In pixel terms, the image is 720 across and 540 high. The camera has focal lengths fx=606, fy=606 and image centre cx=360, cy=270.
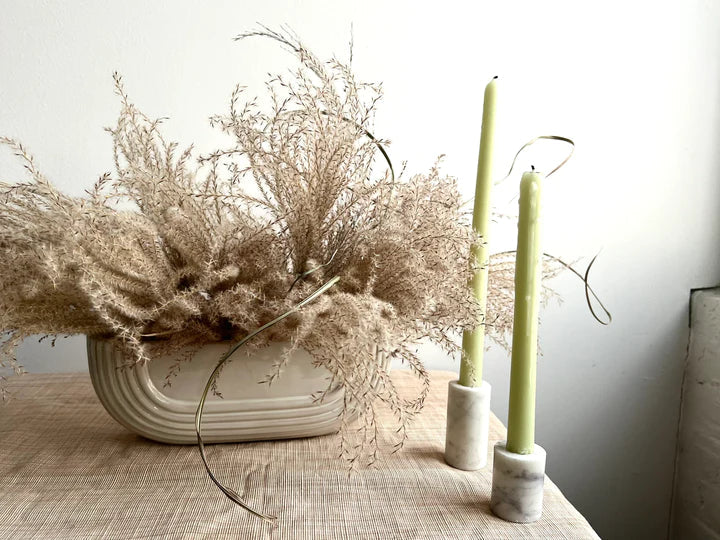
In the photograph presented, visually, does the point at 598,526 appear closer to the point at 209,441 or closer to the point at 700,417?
the point at 700,417

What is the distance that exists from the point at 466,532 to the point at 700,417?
33.1 inches

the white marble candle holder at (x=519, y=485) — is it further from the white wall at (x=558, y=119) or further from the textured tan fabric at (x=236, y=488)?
the white wall at (x=558, y=119)

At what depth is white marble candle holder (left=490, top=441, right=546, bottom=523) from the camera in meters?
0.50

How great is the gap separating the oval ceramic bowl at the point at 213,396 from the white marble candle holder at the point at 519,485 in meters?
0.18

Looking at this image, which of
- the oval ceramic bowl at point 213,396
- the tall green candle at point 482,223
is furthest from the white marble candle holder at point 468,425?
the oval ceramic bowl at point 213,396

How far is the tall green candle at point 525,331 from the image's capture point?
50cm

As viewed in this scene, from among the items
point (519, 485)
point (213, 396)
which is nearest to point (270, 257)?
point (213, 396)

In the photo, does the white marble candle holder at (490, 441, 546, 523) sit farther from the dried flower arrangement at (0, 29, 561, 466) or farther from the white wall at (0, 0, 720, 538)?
the white wall at (0, 0, 720, 538)

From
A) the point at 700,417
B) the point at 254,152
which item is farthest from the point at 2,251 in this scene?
the point at 700,417

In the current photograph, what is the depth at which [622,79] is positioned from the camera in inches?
43.4

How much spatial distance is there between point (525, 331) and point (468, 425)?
0.47 feet

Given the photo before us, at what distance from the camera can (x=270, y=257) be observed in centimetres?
59

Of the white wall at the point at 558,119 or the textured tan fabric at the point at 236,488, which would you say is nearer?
the textured tan fabric at the point at 236,488

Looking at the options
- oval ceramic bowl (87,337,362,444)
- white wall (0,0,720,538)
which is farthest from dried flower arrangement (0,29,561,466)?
white wall (0,0,720,538)
